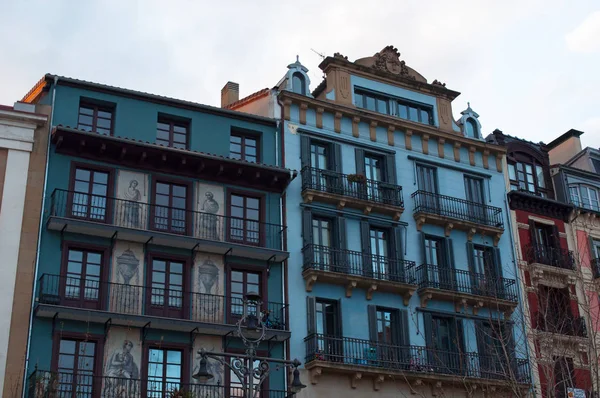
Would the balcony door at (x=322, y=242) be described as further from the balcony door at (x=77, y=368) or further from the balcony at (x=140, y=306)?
the balcony door at (x=77, y=368)

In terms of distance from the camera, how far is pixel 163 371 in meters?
28.6

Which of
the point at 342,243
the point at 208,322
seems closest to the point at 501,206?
the point at 342,243

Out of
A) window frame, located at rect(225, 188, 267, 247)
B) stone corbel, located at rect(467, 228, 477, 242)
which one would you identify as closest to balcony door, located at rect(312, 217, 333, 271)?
window frame, located at rect(225, 188, 267, 247)

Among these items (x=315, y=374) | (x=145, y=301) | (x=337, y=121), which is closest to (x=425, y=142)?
(x=337, y=121)

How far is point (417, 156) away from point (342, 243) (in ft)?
19.8

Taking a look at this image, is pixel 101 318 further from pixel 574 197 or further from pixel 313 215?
pixel 574 197

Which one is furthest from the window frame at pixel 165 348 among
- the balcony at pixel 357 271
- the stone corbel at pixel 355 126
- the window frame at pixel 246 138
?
the stone corbel at pixel 355 126

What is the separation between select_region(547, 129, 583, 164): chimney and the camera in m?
45.8

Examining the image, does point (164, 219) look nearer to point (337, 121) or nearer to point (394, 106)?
point (337, 121)

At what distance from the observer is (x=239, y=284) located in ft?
102

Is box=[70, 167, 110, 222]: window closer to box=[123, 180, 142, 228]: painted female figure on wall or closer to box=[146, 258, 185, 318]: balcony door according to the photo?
box=[123, 180, 142, 228]: painted female figure on wall

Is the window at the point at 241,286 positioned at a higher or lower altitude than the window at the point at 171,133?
lower

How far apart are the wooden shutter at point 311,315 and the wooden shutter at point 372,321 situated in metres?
2.24

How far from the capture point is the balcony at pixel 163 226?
1145 inches
